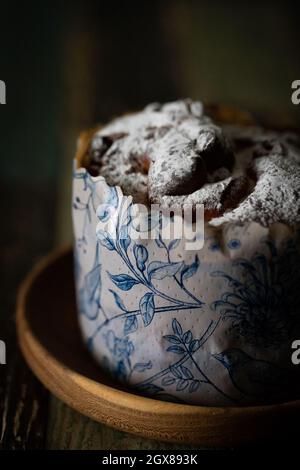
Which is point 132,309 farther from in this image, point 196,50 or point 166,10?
point 166,10

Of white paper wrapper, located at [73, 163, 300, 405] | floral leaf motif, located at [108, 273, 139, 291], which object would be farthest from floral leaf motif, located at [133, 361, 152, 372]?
floral leaf motif, located at [108, 273, 139, 291]

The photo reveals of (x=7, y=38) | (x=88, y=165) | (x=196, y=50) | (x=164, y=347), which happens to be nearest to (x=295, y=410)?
(x=164, y=347)

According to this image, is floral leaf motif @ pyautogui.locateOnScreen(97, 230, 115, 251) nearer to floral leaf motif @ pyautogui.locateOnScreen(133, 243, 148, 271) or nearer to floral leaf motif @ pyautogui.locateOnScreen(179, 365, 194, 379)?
floral leaf motif @ pyautogui.locateOnScreen(133, 243, 148, 271)

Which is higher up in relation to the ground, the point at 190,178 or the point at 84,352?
the point at 190,178

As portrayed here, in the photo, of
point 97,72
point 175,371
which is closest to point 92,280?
point 175,371

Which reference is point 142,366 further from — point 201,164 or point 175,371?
point 201,164
